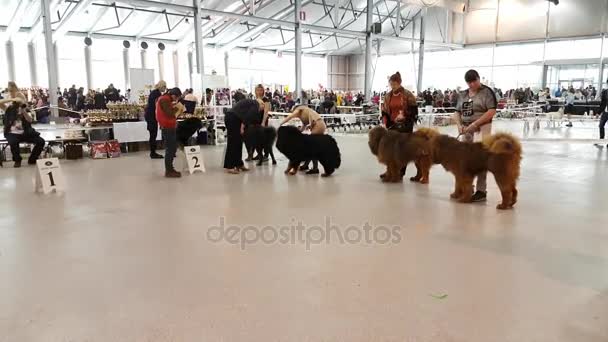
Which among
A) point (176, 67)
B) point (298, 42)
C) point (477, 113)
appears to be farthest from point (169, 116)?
point (176, 67)

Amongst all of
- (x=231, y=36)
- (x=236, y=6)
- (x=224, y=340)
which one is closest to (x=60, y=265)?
(x=224, y=340)

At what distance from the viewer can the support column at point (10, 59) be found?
727 inches

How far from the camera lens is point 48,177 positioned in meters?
5.50

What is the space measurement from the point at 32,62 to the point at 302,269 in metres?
20.5

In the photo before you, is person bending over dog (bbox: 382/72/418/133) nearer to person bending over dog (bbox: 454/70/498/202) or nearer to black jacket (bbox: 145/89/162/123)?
person bending over dog (bbox: 454/70/498/202)

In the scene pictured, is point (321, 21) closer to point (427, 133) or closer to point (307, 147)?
point (307, 147)

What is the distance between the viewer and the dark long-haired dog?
14.0ft

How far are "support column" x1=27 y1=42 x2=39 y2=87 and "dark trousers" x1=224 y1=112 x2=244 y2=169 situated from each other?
16483 millimetres

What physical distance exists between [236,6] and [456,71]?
1447 cm

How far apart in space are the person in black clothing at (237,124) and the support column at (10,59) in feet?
53.8

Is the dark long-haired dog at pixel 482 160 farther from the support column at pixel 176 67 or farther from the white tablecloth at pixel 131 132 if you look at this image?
the support column at pixel 176 67

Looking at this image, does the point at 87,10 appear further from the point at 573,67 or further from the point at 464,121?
the point at 573,67

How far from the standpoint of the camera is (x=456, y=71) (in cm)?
2734

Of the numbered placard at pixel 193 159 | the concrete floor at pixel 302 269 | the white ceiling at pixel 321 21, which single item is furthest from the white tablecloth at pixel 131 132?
the white ceiling at pixel 321 21
